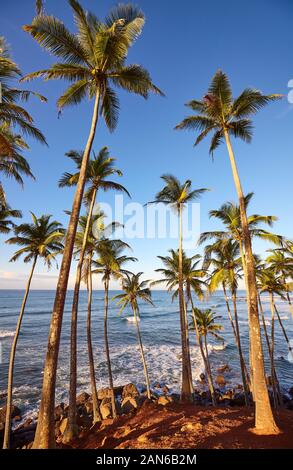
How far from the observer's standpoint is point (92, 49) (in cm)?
775

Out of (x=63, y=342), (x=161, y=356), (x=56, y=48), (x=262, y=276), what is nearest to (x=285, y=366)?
(x=161, y=356)

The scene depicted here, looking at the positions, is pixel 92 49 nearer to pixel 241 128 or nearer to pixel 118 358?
pixel 241 128

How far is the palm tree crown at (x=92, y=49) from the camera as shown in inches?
285

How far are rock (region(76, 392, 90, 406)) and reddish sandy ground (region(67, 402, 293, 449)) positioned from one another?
1133 centimetres

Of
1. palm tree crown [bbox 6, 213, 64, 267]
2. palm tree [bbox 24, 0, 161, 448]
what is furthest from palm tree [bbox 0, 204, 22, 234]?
palm tree [bbox 24, 0, 161, 448]

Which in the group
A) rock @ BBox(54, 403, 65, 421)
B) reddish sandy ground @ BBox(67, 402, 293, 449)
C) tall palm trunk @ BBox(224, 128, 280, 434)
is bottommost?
rock @ BBox(54, 403, 65, 421)

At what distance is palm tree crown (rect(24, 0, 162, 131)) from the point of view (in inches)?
285

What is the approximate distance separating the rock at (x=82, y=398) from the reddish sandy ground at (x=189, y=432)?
37.2 feet

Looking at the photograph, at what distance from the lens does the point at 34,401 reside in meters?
18.3

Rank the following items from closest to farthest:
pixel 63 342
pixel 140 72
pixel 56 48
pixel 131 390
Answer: pixel 56 48
pixel 140 72
pixel 131 390
pixel 63 342

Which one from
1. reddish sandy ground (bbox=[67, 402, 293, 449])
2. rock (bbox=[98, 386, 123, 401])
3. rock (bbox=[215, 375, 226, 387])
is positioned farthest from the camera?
rock (bbox=[215, 375, 226, 387])

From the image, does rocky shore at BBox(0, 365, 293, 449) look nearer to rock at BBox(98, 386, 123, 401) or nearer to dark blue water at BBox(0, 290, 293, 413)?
rock at BBox(98, 386, 123, 401)

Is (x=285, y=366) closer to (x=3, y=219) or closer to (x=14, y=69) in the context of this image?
(x=3, y=219)
